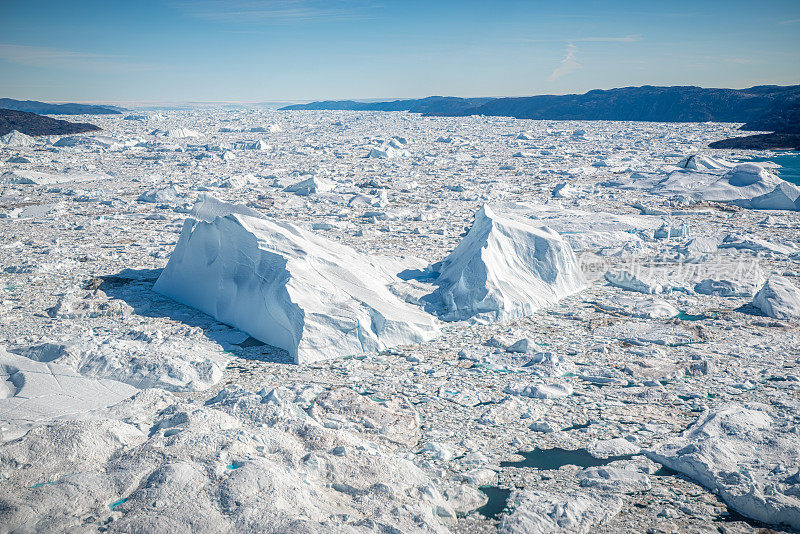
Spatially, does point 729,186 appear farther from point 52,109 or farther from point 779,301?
point 52,109

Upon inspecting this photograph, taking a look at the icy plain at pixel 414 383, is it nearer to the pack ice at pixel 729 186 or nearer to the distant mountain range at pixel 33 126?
the pack ice at pixel 729 186

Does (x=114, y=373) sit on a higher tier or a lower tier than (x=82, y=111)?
lower

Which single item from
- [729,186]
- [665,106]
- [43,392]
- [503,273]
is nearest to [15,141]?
[43,392]

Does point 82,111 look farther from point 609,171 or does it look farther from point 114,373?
point 114,373

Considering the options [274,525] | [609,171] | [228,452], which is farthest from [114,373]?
[609,171]

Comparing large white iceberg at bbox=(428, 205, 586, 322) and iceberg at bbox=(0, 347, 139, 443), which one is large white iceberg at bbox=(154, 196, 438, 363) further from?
iceberg at bbox=(0, 347, 139, 443)
